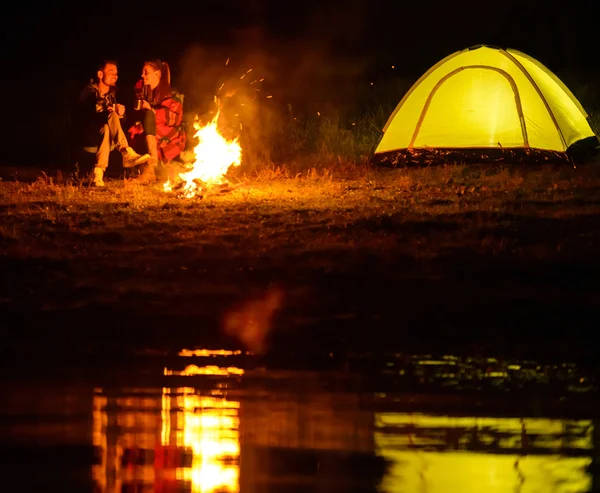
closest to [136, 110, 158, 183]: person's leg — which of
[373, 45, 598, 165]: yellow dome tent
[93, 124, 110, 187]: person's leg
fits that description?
[93, 124, 110, 187]: person's leg

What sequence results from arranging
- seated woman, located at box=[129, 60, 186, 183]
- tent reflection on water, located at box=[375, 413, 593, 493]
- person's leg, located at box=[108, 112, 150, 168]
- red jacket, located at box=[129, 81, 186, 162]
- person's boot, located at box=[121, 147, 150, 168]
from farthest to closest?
red jacket, located at box=[129, 81, 186, 162] < seated woman, located at box=[129, 60, 186, 183] < person's boot, located at box=[121, 147, 150, 168] < person's leg, located at box=[108, 112, 150, 168] < tent reflection on water, located at box=[375, 413, 593, 493]

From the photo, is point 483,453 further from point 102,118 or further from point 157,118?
point 157,118

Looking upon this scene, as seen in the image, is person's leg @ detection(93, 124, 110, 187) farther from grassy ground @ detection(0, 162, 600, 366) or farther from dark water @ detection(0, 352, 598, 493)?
dark water @ detection(0, 352, 598, 493)

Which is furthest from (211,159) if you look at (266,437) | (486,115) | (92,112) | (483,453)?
(483,453)

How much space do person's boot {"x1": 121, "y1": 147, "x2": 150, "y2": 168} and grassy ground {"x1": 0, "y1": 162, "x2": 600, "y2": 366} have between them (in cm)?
135

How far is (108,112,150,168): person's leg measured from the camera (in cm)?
1772

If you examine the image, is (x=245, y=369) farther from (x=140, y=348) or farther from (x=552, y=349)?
(x=552, y=349)

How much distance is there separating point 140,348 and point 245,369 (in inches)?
37.6

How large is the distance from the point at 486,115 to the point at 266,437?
1210 cm

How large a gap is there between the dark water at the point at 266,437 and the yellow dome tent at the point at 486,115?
34.1ft

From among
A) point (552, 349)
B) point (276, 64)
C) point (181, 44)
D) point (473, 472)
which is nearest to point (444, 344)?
point (552, 349)

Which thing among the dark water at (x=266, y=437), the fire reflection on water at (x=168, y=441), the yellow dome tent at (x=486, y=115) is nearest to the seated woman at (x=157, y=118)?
the yellow dome tent at (x=486, y=115)

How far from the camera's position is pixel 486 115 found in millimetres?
18797

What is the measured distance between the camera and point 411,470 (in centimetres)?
668
